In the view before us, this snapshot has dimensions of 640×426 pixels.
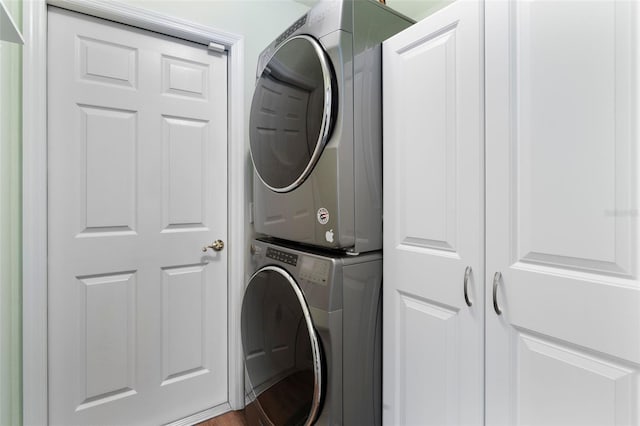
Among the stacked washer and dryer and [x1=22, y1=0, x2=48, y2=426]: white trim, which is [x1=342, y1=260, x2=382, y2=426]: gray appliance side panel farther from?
[x1=22, y1=0, x2=48, y2=426]: white trim

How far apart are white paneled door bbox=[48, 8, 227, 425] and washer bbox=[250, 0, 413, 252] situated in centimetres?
63

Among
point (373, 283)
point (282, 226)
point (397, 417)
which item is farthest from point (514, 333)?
point (282, 226)

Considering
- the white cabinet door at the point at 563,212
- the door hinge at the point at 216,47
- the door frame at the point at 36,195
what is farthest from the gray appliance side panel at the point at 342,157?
the door frame at the point at 36,195

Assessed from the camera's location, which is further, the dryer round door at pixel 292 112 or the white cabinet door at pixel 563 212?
the dryer round door at pixel 292 112

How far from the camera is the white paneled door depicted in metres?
1.45

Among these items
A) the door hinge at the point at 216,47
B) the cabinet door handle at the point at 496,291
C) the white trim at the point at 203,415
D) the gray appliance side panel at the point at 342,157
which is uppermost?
the door hinge at the point at 216,47

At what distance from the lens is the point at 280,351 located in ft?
4.17

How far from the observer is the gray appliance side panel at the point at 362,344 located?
1109 millimetres

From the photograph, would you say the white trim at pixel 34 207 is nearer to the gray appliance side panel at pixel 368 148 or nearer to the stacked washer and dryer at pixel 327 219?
the stacked washer and dryer at pixel 327 219

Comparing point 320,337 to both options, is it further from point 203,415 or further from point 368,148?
point 203,415

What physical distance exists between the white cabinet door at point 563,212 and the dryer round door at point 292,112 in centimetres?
53

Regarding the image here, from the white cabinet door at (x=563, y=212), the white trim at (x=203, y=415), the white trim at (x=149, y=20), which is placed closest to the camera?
the white cabinet door at (x=563, y=212)

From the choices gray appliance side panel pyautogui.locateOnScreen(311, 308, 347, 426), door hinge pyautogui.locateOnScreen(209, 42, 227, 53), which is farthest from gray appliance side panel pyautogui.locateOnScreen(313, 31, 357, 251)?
door hinge pyautogui.locateOnScreen(209, 42, 227, 53)

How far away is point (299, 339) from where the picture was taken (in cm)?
117
